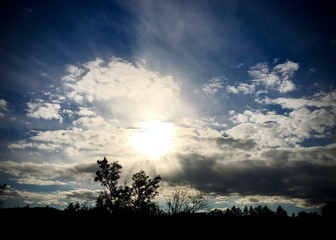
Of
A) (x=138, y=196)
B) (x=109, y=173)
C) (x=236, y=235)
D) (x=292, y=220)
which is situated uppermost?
(x=109, y=173)

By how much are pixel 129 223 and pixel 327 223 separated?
1447cm

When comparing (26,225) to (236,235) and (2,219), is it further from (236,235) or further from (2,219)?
(236,235)

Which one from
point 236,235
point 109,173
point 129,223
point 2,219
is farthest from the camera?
point 109,173

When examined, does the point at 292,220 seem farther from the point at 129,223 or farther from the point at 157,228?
the point at 129,223

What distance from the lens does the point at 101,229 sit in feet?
55.6

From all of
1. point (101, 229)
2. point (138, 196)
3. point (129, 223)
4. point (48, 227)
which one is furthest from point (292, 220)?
point (138, 196)

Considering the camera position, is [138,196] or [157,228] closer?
[157,228]

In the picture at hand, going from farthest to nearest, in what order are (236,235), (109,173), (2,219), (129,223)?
(109,173), (2,219), (129,223), (236,235)

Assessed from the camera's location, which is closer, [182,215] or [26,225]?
[26,225]

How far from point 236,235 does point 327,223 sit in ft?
22.6

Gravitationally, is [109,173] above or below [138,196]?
above

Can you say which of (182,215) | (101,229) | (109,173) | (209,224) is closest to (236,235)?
(209,224)

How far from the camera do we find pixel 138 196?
180ft

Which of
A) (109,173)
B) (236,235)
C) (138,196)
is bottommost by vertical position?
(236,235)
